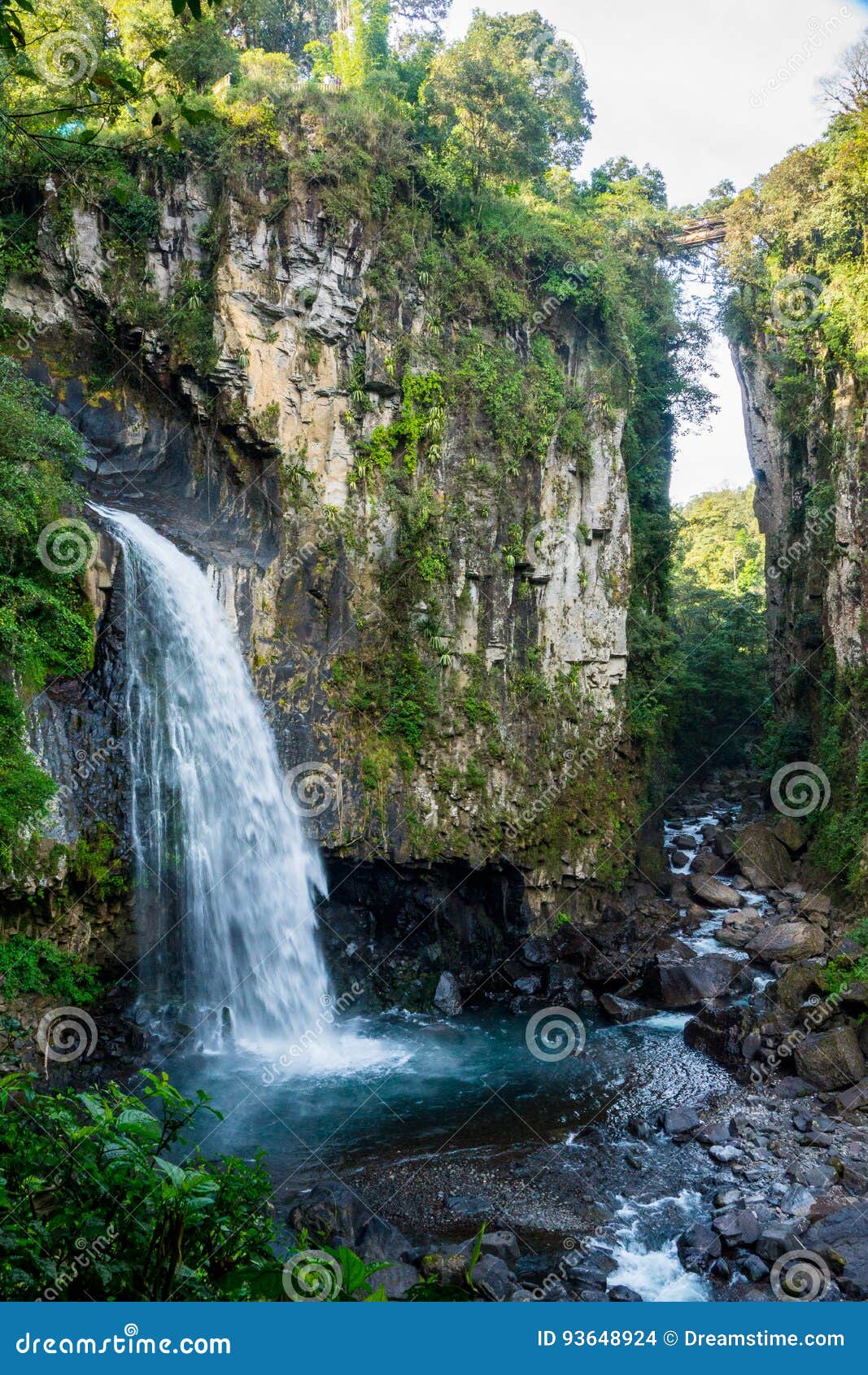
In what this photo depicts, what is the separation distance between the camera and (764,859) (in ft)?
68.5

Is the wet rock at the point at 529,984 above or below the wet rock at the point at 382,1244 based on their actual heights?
above

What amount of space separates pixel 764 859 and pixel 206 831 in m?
13.1

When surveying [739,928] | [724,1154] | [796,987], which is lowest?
[724,1154]

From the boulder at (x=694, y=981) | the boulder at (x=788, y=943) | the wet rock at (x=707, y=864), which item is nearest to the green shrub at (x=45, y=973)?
the boulder at (x=694, y=981)

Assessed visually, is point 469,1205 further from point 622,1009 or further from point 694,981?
point 694,981

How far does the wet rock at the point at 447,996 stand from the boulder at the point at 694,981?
354cm

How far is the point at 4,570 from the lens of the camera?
38.3 ft

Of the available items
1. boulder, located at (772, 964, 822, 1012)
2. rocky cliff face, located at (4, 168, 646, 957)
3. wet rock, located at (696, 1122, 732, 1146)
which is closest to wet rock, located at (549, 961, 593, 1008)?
rocky cliff face, located at (4, 168, 646, 957)

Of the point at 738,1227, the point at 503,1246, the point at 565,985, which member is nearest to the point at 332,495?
the point at 565,985

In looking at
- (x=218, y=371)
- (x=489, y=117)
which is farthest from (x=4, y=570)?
(x=489, y=117)

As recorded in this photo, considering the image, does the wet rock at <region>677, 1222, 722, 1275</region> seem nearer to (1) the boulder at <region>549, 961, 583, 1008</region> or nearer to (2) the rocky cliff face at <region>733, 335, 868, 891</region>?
(1) the boulder at <region>549, 961, 583, 1008</region>

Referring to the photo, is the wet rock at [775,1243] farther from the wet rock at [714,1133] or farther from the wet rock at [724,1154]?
the wet rock at [714,1133]

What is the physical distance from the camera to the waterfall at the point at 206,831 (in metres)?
13.1

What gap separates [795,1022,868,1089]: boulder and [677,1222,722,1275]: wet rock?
13.2ft
